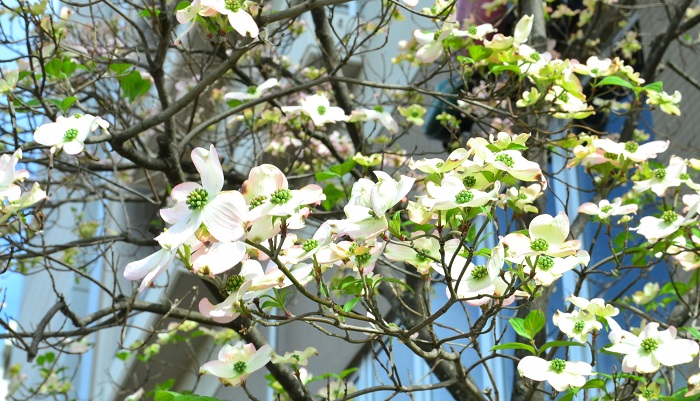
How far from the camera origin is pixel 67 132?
6.11 ft

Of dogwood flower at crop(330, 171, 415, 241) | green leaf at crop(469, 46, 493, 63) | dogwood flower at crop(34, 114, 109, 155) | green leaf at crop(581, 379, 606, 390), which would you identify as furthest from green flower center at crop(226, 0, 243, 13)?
green leaf at crop(581, 379, 606, 390)

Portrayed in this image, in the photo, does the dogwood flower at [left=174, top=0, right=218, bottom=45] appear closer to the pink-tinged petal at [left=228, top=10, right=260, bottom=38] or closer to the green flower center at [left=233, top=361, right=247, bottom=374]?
the pink-tinged petal at [left=228, top=10, right=260, bottom=38]

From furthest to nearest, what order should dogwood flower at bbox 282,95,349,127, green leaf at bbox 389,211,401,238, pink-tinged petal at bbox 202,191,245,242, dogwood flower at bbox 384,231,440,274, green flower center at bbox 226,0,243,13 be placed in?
1. dogwood flower at bbox 282,95,349,127
2. green flower center at bbox 226,0,243,13
3. dogwood flower at bbox 384,231,440,274
4. green leaf at bbox 389,211,401,238
5. pink-tinged petal at bbox 202,191,245,242

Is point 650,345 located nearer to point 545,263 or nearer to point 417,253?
point 545,263

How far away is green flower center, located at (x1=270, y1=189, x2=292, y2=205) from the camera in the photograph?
1231 millimetres

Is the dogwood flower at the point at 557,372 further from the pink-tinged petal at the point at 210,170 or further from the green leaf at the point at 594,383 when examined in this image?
the pink-tinged petal at the point at 210,170

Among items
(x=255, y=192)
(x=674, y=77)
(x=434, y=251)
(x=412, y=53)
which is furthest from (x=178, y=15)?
(x=674, y=77)

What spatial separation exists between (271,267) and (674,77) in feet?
8.17

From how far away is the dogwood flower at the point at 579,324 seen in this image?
1.61 metres

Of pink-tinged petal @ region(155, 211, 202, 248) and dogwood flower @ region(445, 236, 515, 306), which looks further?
dogwood flower @ region(445, 236, 515, 306)

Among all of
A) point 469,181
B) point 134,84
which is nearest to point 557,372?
point 469,181

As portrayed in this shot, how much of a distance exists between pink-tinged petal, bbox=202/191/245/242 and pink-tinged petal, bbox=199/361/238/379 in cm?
46

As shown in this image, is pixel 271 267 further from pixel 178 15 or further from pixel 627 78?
pixel 627 78

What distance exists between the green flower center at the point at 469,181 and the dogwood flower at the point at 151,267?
471mm
